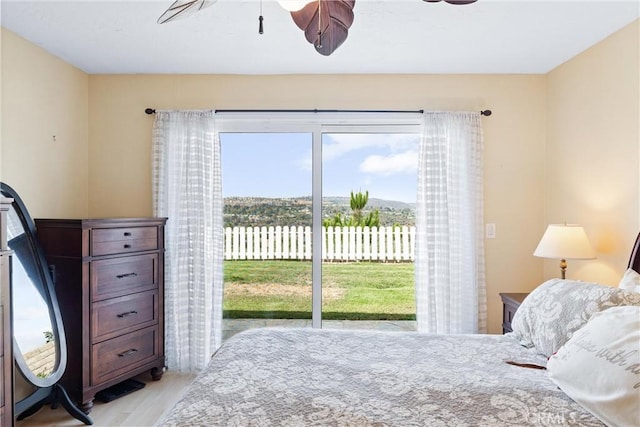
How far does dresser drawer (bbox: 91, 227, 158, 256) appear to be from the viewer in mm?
2621

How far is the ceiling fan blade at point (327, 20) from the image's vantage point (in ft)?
4.87

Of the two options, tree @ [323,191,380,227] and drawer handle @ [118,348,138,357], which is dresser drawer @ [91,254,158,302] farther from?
tree @ [323,191,380,227]

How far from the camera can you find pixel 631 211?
2.37m

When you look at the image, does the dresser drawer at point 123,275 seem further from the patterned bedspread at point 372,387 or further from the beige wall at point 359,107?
the patterned bedspread at point 372,387

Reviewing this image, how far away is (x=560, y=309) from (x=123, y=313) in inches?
108

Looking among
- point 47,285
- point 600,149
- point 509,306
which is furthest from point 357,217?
point 47,285

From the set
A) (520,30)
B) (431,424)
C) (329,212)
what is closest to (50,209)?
(329,212)

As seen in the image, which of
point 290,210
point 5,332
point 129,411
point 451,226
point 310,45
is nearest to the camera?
point 5,332

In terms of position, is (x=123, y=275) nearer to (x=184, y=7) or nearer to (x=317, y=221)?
(x=317, y=221)

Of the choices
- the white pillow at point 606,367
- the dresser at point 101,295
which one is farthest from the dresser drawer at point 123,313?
the white pillow at point 606,367

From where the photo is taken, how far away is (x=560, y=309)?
1726 millimetres

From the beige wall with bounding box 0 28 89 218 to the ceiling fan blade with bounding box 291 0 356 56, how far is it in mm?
2215

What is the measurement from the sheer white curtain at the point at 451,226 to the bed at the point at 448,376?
1.20m

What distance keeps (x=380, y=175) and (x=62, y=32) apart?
8.35 feet
